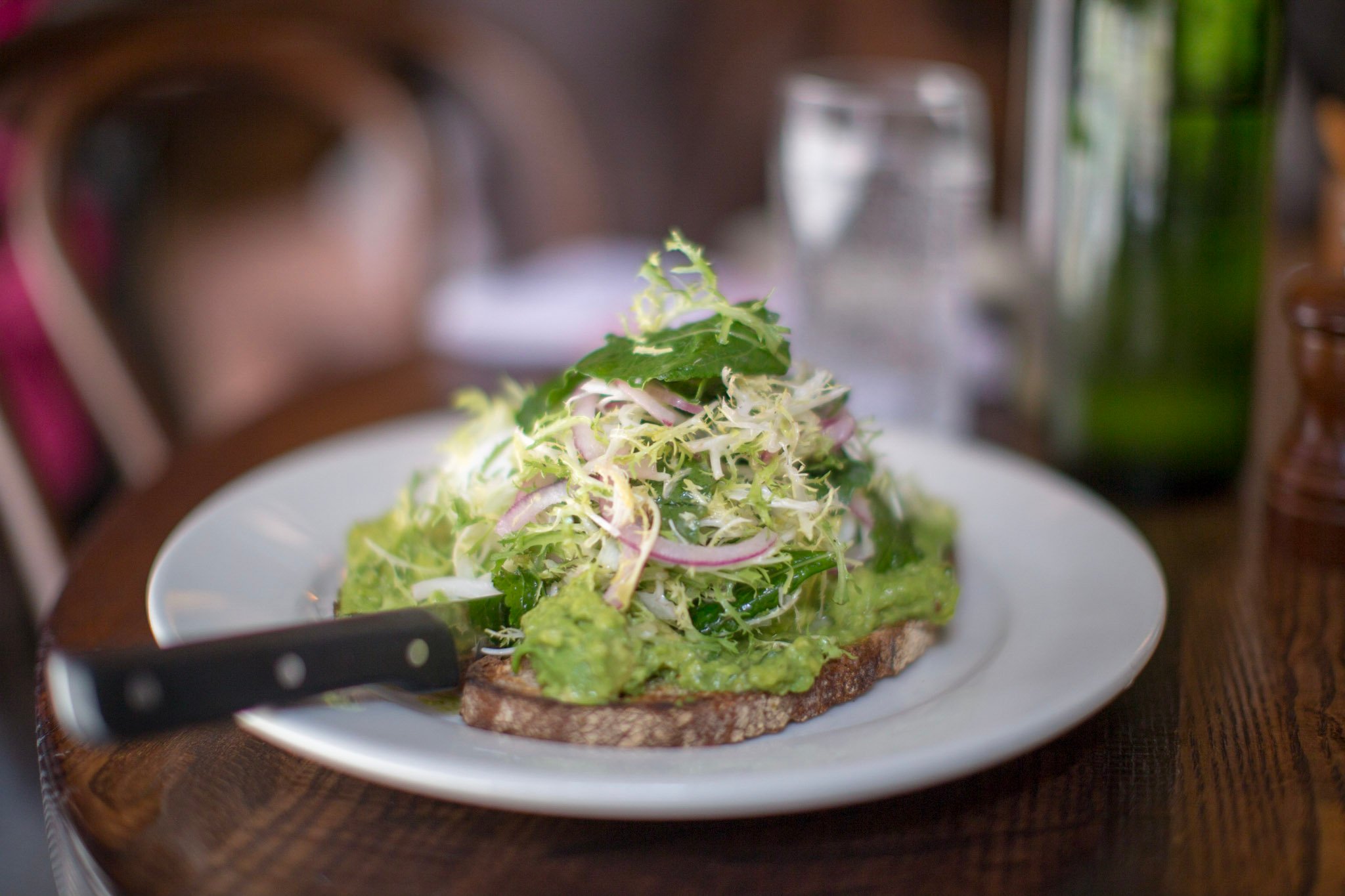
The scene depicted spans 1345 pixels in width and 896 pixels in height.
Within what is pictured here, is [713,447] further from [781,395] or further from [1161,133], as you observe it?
[1161,133]

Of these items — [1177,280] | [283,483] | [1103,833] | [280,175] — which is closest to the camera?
[1103,833]

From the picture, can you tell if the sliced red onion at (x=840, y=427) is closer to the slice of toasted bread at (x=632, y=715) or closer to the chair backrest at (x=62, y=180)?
the slice of toasted bread at (x=632, y=715)

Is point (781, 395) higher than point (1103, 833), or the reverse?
point (781, 395)

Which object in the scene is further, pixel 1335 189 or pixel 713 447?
pixel 1335 189

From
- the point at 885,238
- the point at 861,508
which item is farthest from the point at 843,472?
the point at 885,238

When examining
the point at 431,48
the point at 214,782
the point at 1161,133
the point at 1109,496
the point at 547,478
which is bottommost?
the point at 1109,496

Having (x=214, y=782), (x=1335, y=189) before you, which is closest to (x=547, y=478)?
(x=214, y=782)
